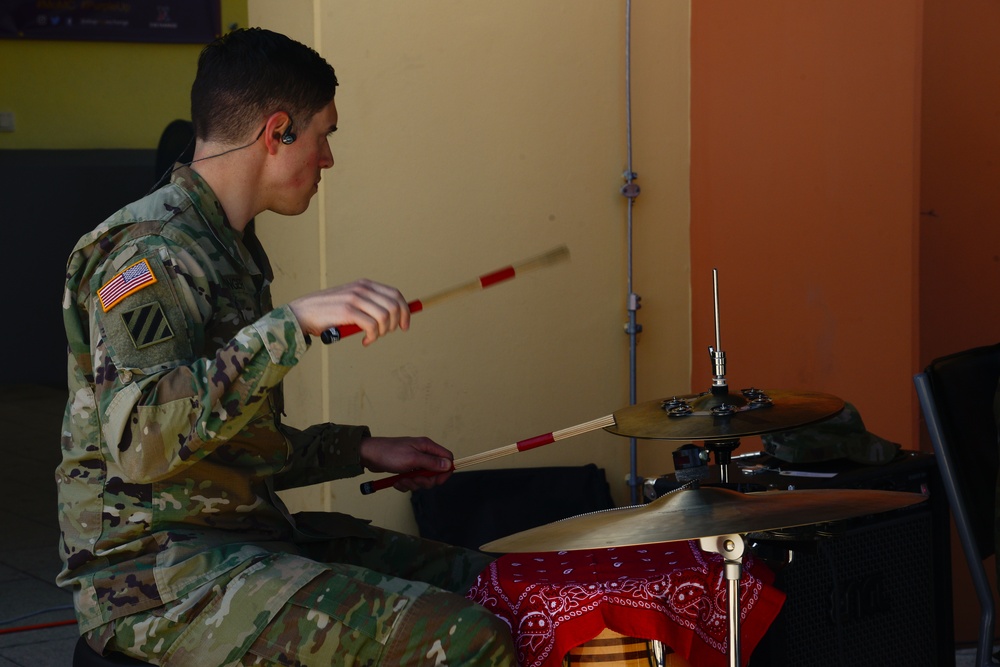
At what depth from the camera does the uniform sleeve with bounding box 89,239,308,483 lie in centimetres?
159

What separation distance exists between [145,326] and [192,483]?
26 cm

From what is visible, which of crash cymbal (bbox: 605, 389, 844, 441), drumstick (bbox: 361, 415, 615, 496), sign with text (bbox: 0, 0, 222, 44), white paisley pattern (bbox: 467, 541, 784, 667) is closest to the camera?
white paisley pattern (bbox: 467, 541, 784, 667)

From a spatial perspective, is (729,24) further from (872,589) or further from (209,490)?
(209,490)

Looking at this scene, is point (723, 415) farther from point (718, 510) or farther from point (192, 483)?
point (192, 483)

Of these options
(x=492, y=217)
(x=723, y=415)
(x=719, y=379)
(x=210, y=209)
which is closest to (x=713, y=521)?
(x=723, y=415)

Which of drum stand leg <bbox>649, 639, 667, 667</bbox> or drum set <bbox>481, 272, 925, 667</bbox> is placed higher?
drum set <bbox>481, 272, 925, 667</bbox>

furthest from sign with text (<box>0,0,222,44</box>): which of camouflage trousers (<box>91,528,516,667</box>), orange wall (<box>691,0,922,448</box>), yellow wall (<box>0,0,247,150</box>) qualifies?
camouflage trousers (<box>91,528,516,667</box>)

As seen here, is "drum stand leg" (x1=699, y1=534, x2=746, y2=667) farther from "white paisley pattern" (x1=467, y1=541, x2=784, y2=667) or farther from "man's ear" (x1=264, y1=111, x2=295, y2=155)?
"man's ear" (x1=264, y1=111, x2=295, y2=155)

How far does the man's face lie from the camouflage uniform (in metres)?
0.12

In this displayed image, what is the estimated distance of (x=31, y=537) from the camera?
4094mm

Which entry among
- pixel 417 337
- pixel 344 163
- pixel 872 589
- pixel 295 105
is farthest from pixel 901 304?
pixel 295 105

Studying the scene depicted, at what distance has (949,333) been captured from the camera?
3.21 metres

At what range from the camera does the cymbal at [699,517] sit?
1540 mm

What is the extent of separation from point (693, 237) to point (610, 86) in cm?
49
